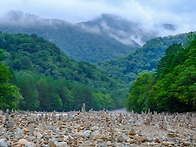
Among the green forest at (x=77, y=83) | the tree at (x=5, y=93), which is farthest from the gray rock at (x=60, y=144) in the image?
the tree at (x=5, y=93)

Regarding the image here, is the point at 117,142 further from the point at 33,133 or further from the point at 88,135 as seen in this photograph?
the point at 33,133

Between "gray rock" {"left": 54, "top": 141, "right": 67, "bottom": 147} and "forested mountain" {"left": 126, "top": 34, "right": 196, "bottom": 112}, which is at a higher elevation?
"forested mountain" {"left": 126, "top": 34, "right": 196, "bottom": 112}

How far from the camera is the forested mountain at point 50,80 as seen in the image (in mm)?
82338

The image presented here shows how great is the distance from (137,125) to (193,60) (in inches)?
906

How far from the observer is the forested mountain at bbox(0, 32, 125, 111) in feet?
270

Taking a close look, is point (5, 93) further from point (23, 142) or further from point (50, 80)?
point (50, 80)

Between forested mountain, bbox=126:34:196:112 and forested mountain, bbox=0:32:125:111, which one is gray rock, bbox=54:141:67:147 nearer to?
forested mountain, bbox=126:34:196:112

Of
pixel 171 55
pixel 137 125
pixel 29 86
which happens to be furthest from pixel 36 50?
pixel 137 125

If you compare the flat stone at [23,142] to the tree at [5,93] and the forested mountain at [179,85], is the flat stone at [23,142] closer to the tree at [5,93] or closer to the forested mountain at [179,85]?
the forested mountain at [179,85]

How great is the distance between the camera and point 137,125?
19.5m

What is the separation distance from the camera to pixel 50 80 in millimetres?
102688

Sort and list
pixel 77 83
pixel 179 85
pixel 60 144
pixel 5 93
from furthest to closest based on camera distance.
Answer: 1. pixel 77 83
2. pixel 5 93
3. pixel 179 85
4. pixel 60 144

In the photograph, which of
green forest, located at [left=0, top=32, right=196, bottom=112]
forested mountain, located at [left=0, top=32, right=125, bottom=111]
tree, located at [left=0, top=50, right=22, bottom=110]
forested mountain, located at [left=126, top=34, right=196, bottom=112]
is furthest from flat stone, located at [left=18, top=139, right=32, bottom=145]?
forested mountain, located at [left=0, top=32, right=125, bottom=111]

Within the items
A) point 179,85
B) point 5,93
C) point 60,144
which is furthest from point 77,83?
point 60,144
